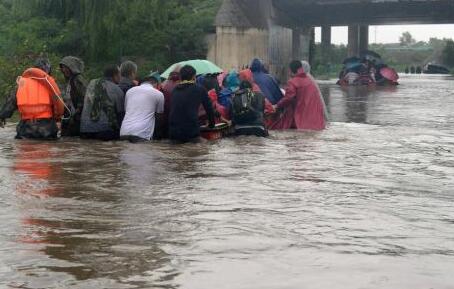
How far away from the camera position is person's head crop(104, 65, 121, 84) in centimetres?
1093

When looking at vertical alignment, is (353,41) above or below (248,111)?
above

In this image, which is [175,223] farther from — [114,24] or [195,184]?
[114,24]

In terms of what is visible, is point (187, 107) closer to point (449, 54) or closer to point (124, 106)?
point (124, 106)

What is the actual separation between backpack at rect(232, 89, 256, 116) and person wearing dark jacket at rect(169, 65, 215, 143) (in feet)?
2.84

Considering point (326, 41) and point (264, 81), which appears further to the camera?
point (326, 41)

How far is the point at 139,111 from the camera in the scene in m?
10.8

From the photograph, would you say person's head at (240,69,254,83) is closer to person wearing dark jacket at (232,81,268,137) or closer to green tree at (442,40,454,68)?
person wearing dark jacket at (232,81,268,137)

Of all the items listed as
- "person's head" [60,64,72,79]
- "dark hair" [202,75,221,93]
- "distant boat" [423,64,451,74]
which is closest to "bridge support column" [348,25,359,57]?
"distant boat" [423,64,451,74]

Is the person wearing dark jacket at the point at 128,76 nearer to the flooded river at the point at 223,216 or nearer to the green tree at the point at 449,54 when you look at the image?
the flooded river at the point at 223,216

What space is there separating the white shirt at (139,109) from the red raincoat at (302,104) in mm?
2977

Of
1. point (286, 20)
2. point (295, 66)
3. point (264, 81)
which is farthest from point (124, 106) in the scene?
point (286, 20)

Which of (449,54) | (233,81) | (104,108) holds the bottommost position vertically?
(104,108)

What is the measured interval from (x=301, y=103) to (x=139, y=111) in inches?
137

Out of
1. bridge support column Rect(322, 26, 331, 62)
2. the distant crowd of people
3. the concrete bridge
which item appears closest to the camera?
the concrete bridge
